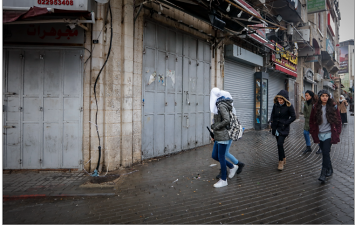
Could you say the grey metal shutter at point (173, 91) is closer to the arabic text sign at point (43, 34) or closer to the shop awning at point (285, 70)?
the arabic text sign at point (43, 34)

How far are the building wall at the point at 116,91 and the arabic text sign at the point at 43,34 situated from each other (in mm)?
298

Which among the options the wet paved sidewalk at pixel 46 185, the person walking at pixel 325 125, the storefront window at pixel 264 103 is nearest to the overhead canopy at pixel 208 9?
the person walking at pixel 325 125

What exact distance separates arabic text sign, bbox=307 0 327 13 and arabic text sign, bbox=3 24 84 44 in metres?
17.3

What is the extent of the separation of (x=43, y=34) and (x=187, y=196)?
477cm

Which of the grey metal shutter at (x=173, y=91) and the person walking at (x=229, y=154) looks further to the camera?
the grey metal shutter at (x=173, y=91)

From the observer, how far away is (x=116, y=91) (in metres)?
5.73

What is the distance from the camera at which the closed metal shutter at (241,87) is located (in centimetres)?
1084

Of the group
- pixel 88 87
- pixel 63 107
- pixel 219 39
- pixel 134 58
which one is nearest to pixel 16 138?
pixel 63 107

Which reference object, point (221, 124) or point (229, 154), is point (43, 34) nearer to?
point (221, 124)

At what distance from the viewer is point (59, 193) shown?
4.29 metres

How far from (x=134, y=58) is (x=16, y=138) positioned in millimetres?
3350

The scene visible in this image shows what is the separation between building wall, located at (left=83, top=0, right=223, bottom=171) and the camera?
559cm

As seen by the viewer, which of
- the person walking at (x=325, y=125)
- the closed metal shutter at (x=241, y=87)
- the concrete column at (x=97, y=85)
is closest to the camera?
the person walking at (x=325, y=125)

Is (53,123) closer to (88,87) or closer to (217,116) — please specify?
(88,87)
